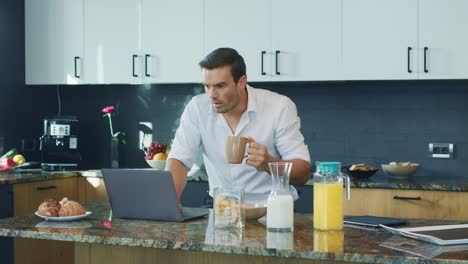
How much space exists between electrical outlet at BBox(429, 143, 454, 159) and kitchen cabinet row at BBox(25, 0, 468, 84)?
1.71 feet

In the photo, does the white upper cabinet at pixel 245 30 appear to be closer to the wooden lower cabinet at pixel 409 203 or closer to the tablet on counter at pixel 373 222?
the wooden lower cabinet at pixel 409 203

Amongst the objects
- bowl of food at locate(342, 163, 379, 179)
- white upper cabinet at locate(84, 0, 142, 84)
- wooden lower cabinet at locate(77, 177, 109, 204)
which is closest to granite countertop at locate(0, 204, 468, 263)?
bowl of food at locate(342, 163, 379, 179)

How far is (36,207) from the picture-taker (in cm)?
438

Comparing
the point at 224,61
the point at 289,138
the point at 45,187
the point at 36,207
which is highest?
the point at 224,61

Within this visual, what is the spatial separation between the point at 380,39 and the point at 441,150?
2.63 feet

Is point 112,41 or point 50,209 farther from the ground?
point 112,41

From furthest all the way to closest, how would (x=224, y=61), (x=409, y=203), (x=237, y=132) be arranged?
(x=409, y=203), (x=237, y=132), (x=224, y=61)

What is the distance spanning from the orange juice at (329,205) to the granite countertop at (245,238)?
0.04 metres

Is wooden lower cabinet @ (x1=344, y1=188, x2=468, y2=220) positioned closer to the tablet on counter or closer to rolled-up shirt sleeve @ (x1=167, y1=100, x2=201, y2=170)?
rolled-up shirt sleeve @ (x1=167, y1=100, x2=201, y2=170)

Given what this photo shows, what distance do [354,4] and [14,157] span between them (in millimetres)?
2415

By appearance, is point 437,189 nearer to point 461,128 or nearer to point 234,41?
point 461,128

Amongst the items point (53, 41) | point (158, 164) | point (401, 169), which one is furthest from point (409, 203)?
point (53, 41)

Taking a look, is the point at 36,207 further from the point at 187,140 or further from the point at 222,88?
the point at 222,88

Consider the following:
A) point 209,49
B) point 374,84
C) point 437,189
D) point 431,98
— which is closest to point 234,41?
point 209,49
